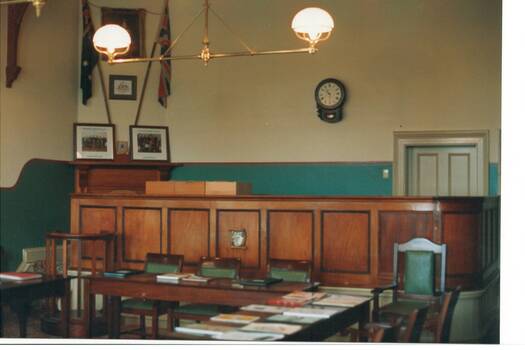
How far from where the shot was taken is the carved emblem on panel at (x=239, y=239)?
7.23 meters

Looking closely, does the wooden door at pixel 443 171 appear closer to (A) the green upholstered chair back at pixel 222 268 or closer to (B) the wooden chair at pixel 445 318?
(A) the green upholstered chair back at pixel 222 268

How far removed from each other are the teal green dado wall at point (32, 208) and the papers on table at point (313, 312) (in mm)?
4737

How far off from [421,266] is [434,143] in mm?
3046

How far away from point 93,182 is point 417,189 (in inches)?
155

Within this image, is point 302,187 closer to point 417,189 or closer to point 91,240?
point 417,189

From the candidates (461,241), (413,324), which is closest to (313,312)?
(413,324)

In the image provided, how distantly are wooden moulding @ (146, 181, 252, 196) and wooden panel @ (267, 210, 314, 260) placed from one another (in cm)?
46

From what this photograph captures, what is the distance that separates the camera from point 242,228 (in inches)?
285

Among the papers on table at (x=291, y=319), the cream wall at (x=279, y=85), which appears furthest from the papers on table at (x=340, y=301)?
the cream wall at (x=279, y=85)

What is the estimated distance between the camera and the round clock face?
30.9ft

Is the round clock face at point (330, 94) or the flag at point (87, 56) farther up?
the flag at point (87, 56)

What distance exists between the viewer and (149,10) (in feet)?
30.9
